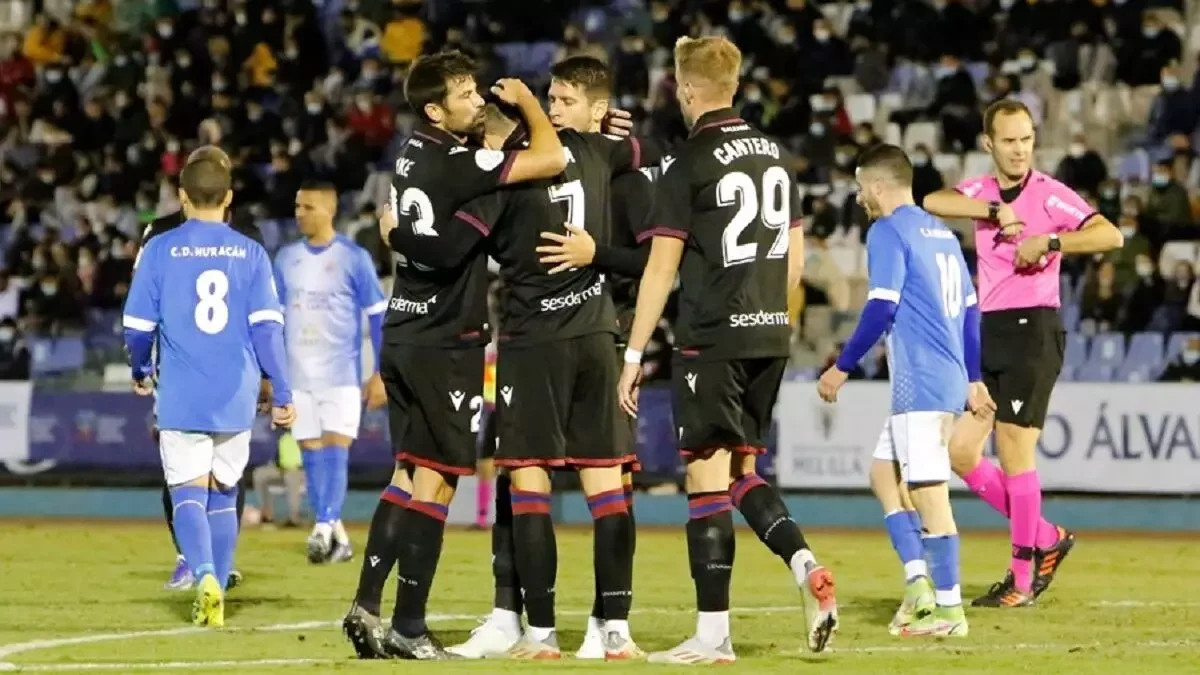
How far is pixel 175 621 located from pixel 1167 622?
5011 mm

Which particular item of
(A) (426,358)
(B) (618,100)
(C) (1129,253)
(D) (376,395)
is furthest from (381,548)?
(B) (618,100)

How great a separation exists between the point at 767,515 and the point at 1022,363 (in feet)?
11.9

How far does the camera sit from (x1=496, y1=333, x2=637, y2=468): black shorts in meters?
8.95

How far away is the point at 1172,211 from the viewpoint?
22141mm

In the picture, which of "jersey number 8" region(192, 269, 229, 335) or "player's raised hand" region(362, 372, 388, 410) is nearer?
"jersey number 8" region(192, 269, 229, 335)

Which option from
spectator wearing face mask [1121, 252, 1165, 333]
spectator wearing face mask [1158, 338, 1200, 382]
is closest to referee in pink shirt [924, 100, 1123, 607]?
spectator wearing face mask [1158, 338, 1200, 382]

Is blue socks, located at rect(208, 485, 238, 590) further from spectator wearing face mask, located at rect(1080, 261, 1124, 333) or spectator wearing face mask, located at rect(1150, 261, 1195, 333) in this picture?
spectator wearing face mask, located at rect(1150, 261, 1195, 333)

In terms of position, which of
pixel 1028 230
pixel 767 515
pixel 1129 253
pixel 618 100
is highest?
pixel 618 100

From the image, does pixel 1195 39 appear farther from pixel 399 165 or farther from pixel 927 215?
pixel 399 165

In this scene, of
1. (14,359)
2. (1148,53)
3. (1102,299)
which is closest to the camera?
(1102,299)

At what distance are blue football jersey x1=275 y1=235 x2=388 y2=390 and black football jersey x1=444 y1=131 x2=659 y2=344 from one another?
252 inches

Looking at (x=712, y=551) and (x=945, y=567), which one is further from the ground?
(x=712, y=551)

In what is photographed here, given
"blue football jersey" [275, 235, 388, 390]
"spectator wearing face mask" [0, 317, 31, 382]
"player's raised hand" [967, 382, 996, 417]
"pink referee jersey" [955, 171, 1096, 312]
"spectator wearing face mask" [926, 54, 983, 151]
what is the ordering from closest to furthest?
"player's raised hand" [967, 382, 996, 417], "pink referee jersey" [955, 171, 1096, 312], "blue football jersey" [275, 235, 388, 390], "spectator wearing face mask" [0, 317, 31, 382], "spectator wearing face mask" [926, 54, 983, 151]

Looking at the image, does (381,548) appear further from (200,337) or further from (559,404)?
(200,337)
